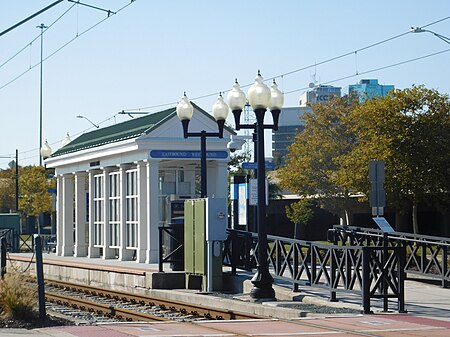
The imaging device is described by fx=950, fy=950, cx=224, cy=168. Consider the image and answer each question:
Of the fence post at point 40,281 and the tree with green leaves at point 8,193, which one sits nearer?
the fence post at point 40,281

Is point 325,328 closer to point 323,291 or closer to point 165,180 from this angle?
point 323,291

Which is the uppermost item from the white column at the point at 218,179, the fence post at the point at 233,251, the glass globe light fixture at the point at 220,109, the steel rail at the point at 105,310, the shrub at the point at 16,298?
the glass globe light fixture at the point at 220,109

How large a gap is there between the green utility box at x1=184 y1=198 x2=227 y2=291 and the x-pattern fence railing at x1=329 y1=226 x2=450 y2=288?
356cm

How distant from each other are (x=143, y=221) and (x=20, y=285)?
16.0 metres

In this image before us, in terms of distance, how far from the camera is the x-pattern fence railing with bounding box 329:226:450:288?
22016 mm

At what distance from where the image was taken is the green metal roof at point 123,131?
3331 cm

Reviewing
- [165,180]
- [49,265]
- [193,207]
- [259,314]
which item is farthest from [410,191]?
[259,314]

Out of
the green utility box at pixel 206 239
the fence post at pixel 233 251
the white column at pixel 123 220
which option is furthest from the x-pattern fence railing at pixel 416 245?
the white column at pixel 123 220

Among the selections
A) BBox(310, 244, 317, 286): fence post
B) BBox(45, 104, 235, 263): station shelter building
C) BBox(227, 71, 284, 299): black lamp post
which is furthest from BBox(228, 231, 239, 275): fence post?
BBox(45, 104, 235, 263): station shelter building

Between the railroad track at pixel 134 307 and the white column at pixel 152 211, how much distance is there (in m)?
4.03

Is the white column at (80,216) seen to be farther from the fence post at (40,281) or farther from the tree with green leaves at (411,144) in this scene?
the fence post at (40,281)

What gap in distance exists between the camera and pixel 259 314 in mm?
18547

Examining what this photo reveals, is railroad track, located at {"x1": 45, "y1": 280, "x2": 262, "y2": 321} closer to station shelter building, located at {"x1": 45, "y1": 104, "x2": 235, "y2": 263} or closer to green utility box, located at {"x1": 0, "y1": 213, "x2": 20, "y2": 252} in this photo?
station shelter building, located at {"x1": 45, "y1": 104, "x2": 235, "y2": 263}

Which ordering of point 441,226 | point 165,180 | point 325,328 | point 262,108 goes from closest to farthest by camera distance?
1. point 325,328
2. point 262,108
3. point 165,180
4. point 441,226
